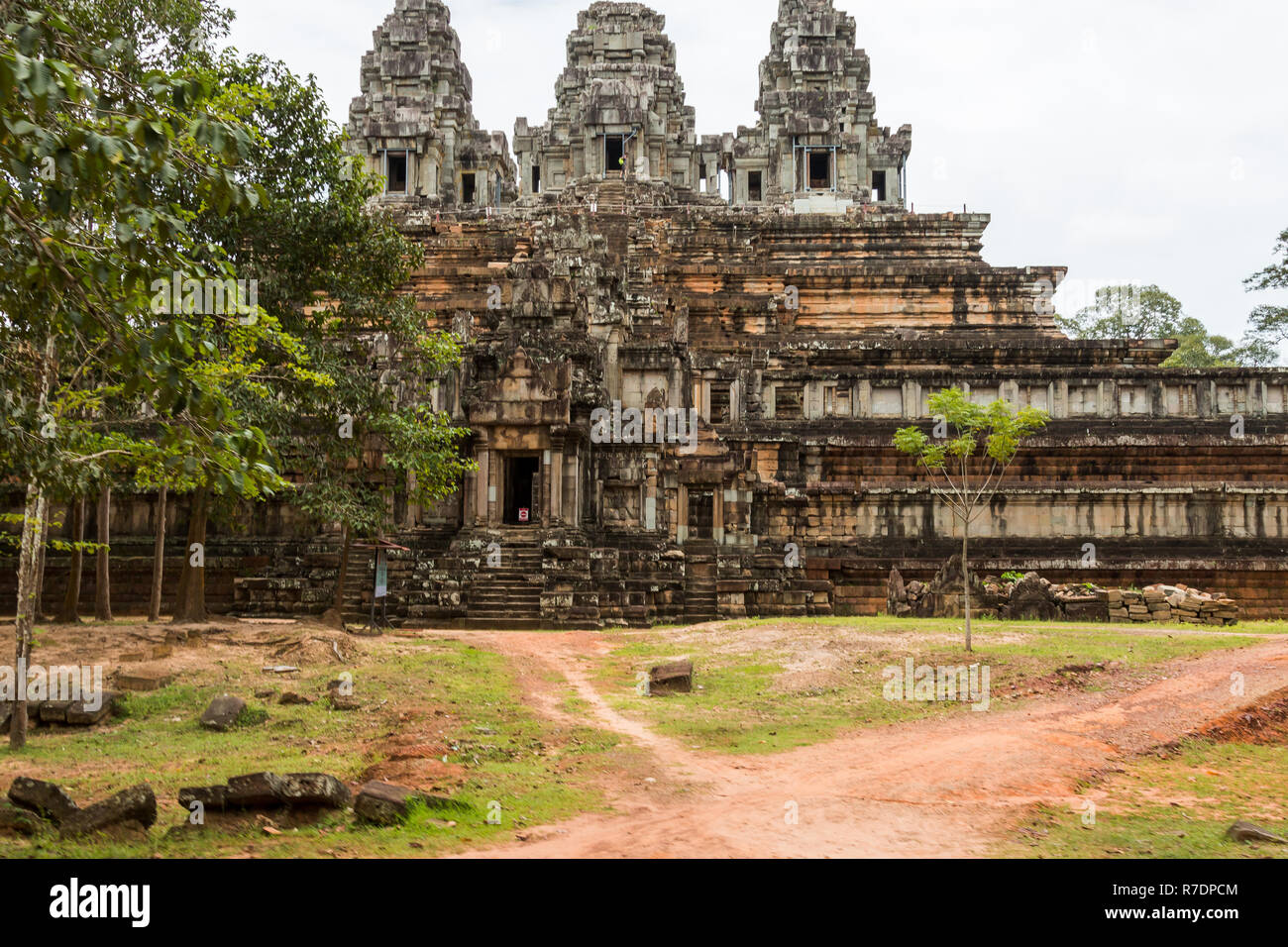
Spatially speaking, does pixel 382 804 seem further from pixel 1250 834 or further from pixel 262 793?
pixel 1250 834

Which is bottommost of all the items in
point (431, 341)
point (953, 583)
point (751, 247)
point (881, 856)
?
point (881, 856)

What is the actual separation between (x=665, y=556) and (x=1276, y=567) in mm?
17414

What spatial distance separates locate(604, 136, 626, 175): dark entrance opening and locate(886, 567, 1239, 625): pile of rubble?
37.1 meters

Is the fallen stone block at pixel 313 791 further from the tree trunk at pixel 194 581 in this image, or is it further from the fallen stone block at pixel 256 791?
the tree trunk at pixel 194 581

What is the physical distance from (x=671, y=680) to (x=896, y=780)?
596cm

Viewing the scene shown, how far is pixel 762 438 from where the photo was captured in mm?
31203

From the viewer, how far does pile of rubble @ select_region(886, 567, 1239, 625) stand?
2427cm

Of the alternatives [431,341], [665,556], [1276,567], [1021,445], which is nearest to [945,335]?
[1021,445]

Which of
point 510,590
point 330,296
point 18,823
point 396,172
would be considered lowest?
point 18,823

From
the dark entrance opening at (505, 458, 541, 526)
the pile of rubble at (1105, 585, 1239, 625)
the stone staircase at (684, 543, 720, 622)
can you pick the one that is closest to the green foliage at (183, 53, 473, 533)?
the dark entrance opening at (505, 458, 541, 526)

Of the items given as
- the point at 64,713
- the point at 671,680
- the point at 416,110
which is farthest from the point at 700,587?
the point at 416,110

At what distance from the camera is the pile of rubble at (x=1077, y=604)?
955 inches
